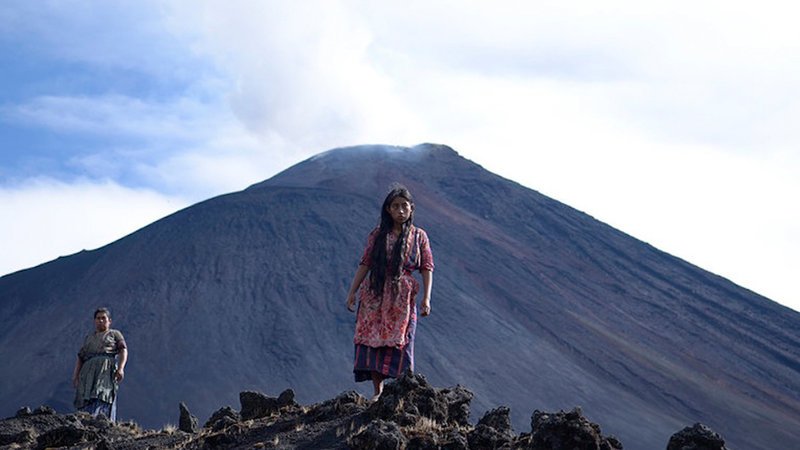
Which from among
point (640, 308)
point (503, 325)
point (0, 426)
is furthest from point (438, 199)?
point (0, 426)

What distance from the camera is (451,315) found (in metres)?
40.9

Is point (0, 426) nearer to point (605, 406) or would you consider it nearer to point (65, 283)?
point (605, 406)

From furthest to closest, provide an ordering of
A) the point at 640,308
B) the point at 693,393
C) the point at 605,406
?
the point at 640,308, the point at 693,393, the point at 605,406

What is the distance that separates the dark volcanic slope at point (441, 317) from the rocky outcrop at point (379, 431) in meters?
23.4

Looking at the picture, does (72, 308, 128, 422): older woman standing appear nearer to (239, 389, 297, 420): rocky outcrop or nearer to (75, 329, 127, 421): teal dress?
(75, 329, 127, 421): teal dress

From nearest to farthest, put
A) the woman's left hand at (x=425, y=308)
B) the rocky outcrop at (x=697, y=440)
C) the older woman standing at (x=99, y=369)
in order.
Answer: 1. the rocky outcrop at (x=697, y=440)
2. the woman's left hand at (x=425, y=308)
3. the older woman standing at (x=99, y=369)

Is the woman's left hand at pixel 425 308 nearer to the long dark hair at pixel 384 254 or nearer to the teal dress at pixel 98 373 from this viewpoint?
the long dark hair at pixel 384 254

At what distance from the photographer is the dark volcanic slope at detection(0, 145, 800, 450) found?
116 ft

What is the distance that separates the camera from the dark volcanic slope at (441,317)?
3522cm

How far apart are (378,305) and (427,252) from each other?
49 centimetres

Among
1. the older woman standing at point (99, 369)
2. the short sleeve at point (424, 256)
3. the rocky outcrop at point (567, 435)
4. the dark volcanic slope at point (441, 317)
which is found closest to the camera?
the rocky outcrop at point (567, 435)

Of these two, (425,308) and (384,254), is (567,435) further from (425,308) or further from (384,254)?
(384,254)

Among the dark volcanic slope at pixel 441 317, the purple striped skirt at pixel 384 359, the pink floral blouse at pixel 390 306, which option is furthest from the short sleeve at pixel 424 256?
the dark volcanic slope at pixel 441 317

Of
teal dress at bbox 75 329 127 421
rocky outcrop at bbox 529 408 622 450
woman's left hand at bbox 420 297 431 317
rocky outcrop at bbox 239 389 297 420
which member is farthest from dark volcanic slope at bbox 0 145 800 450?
rocky outcrop at bbox 529 408 622 450
